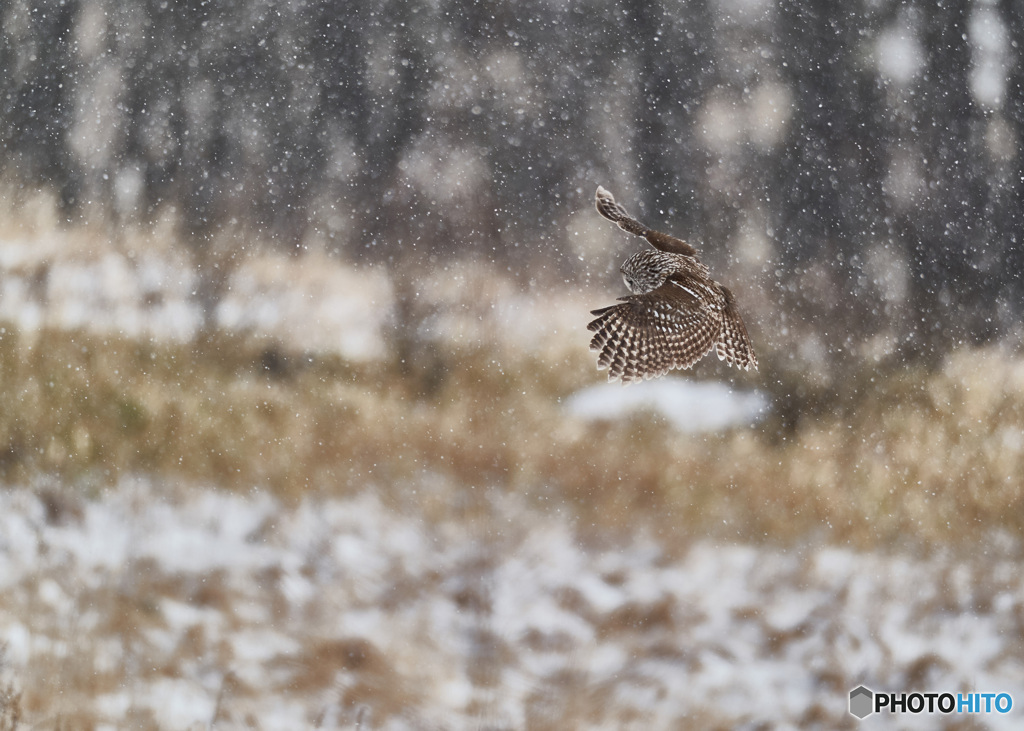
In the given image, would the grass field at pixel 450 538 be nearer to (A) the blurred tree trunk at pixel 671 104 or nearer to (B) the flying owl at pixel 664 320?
(B) the flying owl at pixel 664 320

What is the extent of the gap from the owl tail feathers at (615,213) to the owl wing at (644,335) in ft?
0.34

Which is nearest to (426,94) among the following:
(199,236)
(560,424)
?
(199,236)

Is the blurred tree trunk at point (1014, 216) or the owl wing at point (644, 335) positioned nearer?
the owl wing at point (644, 335)

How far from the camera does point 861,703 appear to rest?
109cm

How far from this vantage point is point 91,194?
1170 mm

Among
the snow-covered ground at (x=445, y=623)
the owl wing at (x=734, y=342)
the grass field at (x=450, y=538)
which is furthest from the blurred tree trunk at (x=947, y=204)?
the snow-covered ground at (x=445, y=623)

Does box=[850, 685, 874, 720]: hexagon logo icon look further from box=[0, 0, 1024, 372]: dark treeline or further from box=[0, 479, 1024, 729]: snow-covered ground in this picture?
box=[0, 0, 1024, 372]: dark treeline

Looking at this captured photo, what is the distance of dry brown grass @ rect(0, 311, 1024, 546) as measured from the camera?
1.08 m

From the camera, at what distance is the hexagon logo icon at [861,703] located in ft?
3.58

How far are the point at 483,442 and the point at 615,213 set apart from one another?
35 centimetres

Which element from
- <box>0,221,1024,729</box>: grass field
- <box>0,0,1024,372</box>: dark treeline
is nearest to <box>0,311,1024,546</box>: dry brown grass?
<box>0,221,1024,729</box>: grass field

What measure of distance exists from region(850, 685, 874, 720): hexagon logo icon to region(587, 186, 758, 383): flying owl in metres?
0.45

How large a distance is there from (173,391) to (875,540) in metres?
0.97

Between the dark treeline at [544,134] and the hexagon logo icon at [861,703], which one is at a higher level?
the dark treeline at [544,134]
